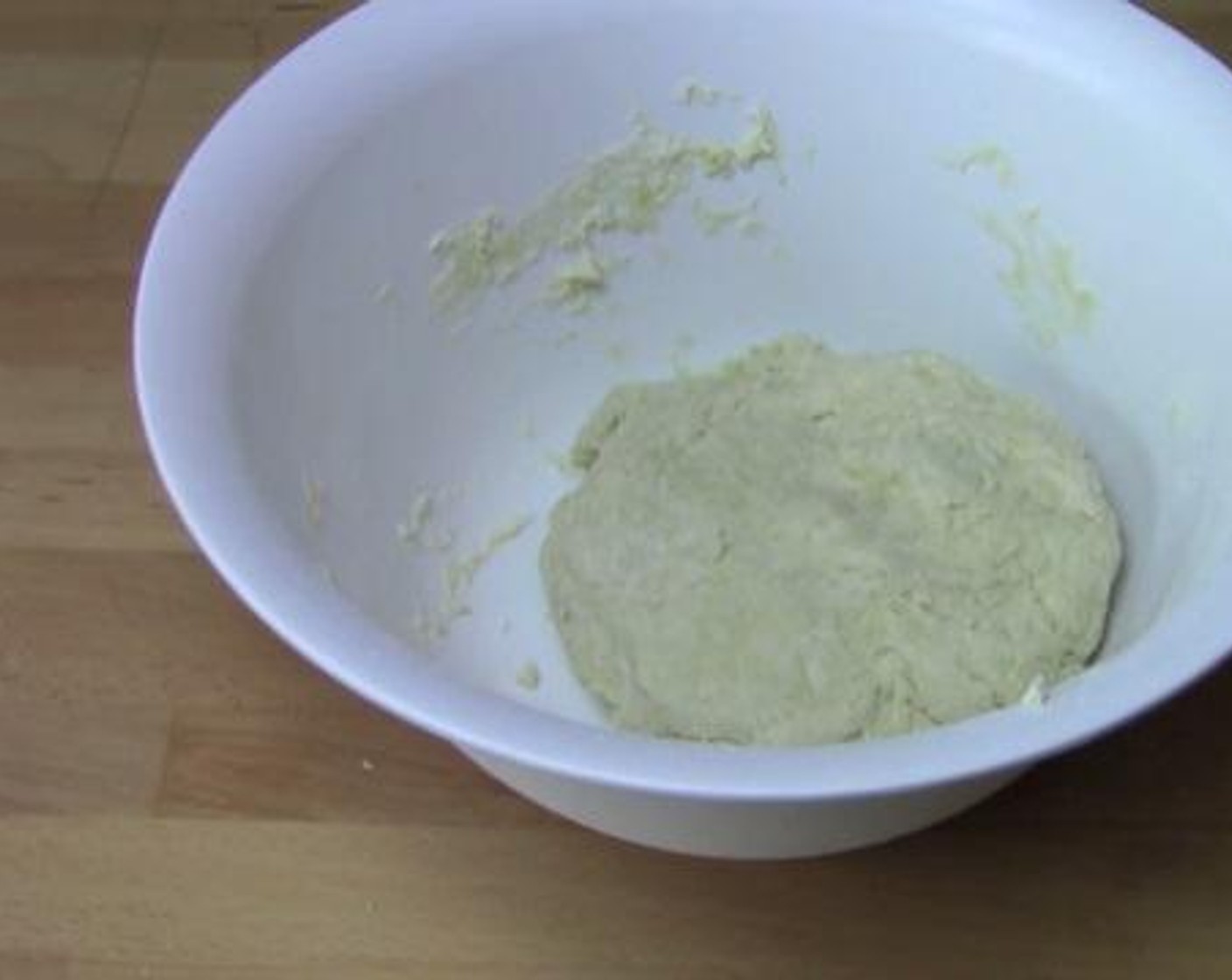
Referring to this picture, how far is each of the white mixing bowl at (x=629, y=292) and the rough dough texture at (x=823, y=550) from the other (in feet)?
0.10

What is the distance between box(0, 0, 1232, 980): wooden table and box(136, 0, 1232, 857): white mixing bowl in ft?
0.19

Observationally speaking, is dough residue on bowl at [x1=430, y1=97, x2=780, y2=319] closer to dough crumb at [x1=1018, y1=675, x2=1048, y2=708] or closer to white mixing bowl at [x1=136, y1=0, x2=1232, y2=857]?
white mixing bowl at [x1=136, y1=0, x2=1232, y2=857]

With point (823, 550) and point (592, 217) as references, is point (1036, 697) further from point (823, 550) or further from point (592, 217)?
point (592, 217)

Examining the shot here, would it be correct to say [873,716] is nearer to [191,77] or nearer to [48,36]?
[191,77]

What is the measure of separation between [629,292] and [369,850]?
404 millimetres

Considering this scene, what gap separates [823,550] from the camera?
0.93m

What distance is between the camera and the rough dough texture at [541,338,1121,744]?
0.87m

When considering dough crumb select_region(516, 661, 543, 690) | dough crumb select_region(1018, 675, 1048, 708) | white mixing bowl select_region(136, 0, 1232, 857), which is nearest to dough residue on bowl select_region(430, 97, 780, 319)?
white mixing bowl select_region(136, 0, 1232, 857)

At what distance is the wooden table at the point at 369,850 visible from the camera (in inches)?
32.6

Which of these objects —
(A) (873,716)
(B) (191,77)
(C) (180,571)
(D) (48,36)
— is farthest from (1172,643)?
(D) (48,36)

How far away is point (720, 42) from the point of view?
98 centimetres

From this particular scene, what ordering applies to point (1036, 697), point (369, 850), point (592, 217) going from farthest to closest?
point (592, 217) < point (369, 850) < point (1036, 697)

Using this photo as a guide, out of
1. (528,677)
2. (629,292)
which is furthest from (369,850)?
(629,292)

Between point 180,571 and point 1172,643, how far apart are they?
1.98 ft
